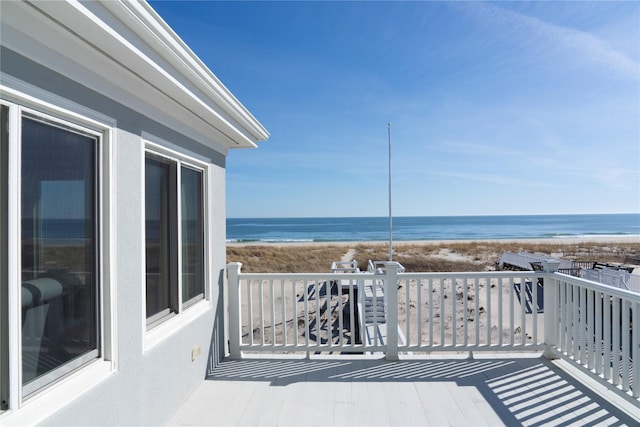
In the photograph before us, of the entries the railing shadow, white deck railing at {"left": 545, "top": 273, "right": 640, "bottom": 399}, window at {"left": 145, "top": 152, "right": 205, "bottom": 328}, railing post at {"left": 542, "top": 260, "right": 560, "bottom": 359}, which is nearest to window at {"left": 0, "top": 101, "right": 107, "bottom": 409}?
window at {"left": 145, "top": 152, "right": 205, "bottom": 328}

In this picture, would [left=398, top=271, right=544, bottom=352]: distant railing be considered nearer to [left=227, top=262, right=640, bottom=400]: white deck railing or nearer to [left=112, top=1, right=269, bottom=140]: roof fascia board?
[left=227, top=262, right=640, bottom=400]: white deck railing

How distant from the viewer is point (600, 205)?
226ft

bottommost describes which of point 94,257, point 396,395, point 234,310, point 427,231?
point 427,231

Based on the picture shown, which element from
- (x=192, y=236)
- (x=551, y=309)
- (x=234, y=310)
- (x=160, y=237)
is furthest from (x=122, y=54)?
(x=551, y=309)

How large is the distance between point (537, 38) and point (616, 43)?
1837 mm

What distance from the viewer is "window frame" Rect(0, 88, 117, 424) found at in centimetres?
121

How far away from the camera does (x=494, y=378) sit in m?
2.92

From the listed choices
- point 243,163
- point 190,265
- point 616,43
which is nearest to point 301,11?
point 616,43

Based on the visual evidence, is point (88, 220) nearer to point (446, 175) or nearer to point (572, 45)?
point (572, 45)

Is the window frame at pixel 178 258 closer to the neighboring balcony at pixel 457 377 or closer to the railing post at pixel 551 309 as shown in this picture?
the neighboring balcony at pixel 457 377

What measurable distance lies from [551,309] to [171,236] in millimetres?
3469

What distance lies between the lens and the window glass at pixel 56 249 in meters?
1.32

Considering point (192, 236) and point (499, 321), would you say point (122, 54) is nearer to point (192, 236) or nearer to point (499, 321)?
point (192, 236)

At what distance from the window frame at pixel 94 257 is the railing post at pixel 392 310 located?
2.32 m
